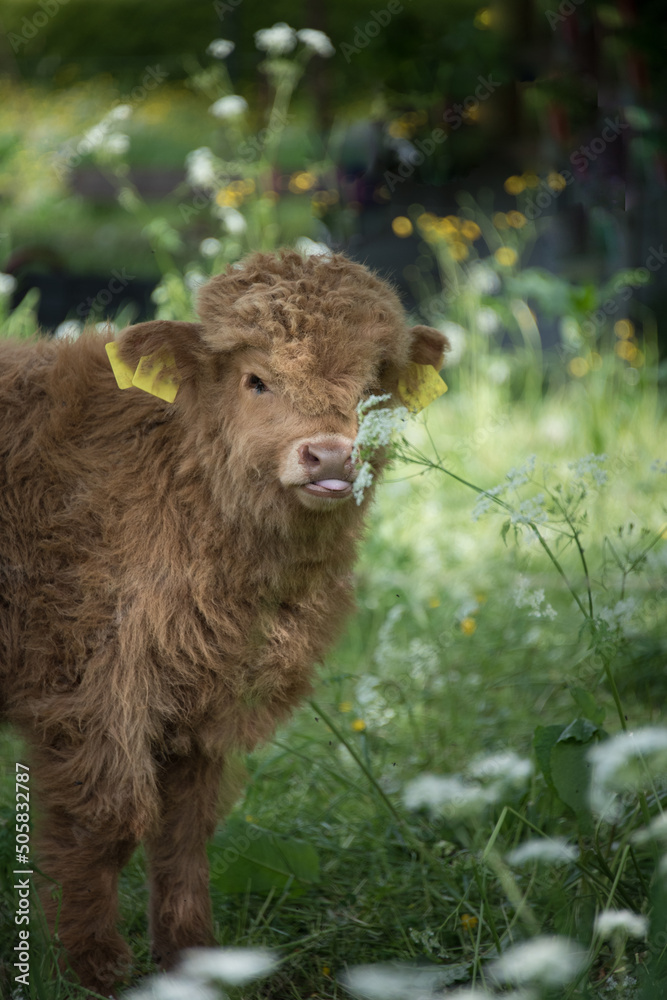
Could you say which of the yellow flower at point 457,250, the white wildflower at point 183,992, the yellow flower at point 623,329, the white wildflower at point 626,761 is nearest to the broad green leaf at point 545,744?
the white wildflower at point 626,761

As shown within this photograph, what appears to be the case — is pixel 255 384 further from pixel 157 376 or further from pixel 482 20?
pixel 482 20

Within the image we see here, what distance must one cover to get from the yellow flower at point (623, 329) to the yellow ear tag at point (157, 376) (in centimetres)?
465

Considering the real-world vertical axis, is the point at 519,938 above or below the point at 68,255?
above

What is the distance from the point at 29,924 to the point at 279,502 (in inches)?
44.9

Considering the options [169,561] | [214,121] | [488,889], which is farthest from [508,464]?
[214,121]

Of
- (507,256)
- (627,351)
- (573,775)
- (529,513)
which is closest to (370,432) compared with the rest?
(529,513)

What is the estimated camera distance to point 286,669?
2.29m

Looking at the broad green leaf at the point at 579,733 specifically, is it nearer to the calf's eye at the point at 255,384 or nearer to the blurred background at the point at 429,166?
the calf's eye at the point at 255,384

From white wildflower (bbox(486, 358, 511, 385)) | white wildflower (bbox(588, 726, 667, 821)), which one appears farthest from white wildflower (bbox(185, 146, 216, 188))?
white wildflower (bbox(588, 726, 667, 821))

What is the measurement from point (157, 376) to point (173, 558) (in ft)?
1.43

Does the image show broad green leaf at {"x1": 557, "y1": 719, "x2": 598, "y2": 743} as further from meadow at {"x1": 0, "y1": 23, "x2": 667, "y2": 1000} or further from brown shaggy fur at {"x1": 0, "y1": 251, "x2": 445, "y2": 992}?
brown shaggy fur at {"x1": 0, "y1": 251, "x2": 445, "y2": 992}

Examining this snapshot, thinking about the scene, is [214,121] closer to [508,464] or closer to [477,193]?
[477,193]

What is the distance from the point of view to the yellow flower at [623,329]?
20.4ft

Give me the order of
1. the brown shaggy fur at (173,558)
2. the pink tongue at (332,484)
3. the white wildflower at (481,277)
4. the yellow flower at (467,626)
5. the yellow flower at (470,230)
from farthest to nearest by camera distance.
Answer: the yellow flower at (470,230), the white wildflower at (481,277), the yellow flower at (467,626), the brown shaggy fur at (173,558), the pink tongue at (332,484)
